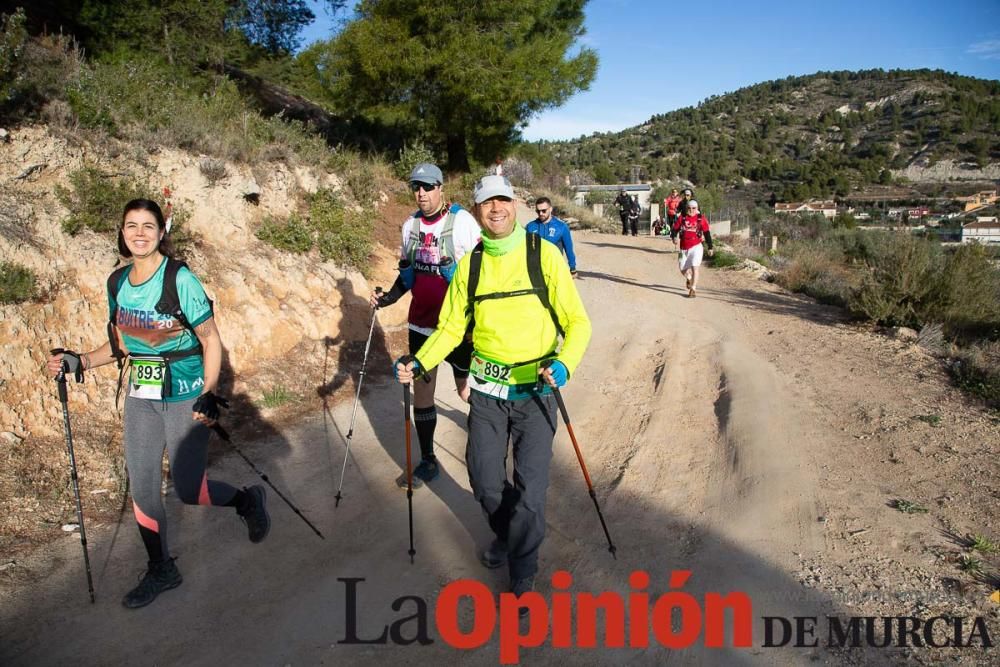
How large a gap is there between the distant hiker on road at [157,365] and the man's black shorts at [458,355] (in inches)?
65.0

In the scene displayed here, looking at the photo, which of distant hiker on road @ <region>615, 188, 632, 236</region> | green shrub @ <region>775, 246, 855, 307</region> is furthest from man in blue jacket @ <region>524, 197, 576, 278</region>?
distant hiker on road @ <region>615, 188, 632, 236</region>

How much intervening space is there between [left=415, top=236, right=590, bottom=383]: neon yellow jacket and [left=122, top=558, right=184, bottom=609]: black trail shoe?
93.8 inches

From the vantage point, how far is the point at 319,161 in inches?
472

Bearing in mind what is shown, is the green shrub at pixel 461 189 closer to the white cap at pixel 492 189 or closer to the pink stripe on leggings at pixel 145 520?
the white cap at pixel 492 189

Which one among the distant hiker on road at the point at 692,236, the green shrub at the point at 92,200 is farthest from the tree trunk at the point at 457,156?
the green shrub at the point at 92,200

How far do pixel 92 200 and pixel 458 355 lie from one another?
16.9ft

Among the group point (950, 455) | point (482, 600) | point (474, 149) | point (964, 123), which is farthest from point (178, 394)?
point (964, 123)

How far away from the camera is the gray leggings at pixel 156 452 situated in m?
3.61

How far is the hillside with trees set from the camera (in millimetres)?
65250

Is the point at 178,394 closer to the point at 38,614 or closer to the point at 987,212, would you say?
the point at 38,614

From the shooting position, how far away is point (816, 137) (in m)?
80.2

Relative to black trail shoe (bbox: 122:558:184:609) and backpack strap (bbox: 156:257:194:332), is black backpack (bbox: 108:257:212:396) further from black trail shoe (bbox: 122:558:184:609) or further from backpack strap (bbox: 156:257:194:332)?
black trail shoe (bbox: 122:558:184:609)

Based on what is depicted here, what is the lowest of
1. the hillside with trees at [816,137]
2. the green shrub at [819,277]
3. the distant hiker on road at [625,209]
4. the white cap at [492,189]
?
the green shrub at [819,277]

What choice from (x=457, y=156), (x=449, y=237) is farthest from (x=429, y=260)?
(x=457, y=156)
